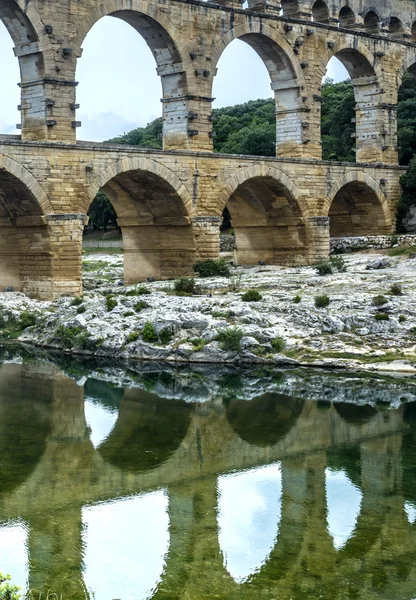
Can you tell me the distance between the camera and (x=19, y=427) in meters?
18.4

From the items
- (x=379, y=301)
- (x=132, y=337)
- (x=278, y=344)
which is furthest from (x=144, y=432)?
(x=379, y=301)

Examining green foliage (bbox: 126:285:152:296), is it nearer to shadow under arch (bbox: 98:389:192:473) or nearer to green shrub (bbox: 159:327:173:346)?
green shrub (bbox: 159:327:173:346)

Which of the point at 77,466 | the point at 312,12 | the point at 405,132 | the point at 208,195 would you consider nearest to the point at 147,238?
the point at 208,195

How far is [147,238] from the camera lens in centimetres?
3481

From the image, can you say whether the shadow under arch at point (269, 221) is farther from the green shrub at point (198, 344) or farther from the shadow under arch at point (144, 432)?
the shadow under arch at point (144, 432)

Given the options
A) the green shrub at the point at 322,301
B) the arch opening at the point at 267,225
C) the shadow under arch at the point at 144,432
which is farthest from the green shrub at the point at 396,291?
the arch opening at the point at 267,225

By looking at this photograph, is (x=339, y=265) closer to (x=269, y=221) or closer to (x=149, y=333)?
(x=269, y=221)

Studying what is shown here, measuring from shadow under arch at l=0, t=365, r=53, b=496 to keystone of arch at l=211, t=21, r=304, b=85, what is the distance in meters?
15.3

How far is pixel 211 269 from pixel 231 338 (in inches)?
358

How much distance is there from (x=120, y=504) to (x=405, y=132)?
115ft

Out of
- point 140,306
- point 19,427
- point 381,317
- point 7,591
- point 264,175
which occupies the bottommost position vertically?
point 19,427

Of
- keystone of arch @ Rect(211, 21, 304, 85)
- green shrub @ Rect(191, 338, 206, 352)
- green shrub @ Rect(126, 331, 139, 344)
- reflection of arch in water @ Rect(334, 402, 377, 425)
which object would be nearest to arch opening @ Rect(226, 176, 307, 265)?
keystone of arch @ Rect(211, 21, 304, 85)

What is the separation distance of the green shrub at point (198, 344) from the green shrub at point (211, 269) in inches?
332

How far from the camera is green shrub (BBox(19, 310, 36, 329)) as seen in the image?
28.3 m
